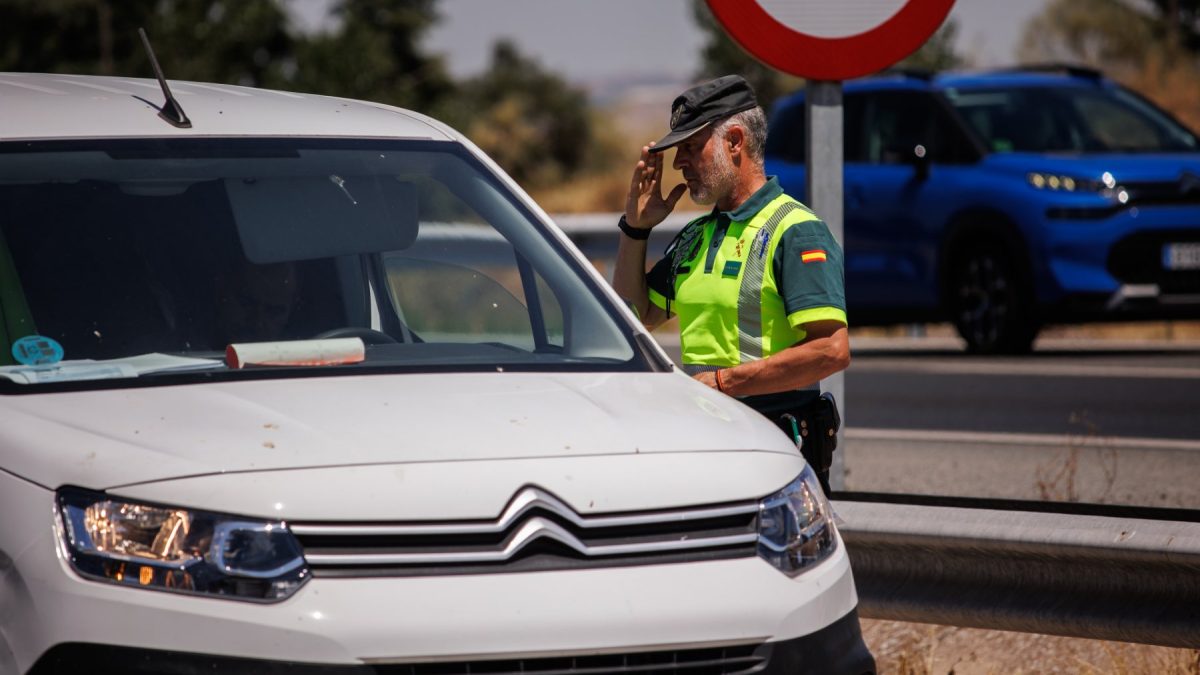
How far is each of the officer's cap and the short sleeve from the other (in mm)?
354

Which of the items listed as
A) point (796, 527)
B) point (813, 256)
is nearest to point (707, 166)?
point (813, 256)

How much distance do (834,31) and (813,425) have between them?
151cm

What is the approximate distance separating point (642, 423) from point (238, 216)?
125cm

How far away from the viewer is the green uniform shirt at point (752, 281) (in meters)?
4.89

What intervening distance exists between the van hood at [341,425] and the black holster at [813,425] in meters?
0.99

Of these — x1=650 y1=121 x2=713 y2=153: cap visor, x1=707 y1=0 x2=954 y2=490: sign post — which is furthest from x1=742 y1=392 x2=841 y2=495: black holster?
x1=707 y1=0 x2=954 y2=490: sign post

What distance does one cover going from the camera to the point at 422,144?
477 centimetres

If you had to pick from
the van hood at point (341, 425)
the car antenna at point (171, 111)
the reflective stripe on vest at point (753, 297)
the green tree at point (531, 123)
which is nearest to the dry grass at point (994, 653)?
the reflective stripe on vest at point (753, 297)

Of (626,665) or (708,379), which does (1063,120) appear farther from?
(626,665)

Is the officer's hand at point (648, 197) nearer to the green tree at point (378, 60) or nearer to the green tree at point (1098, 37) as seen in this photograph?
the green tree at point (378, 60)

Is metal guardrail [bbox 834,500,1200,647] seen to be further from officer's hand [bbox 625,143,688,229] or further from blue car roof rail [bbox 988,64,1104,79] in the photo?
blue car roof rail [bbox 988,64,1104,79]

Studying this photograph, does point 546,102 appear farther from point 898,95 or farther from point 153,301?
point 153,301

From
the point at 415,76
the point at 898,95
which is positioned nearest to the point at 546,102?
the point at 415,76

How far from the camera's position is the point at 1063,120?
47.6 ft
